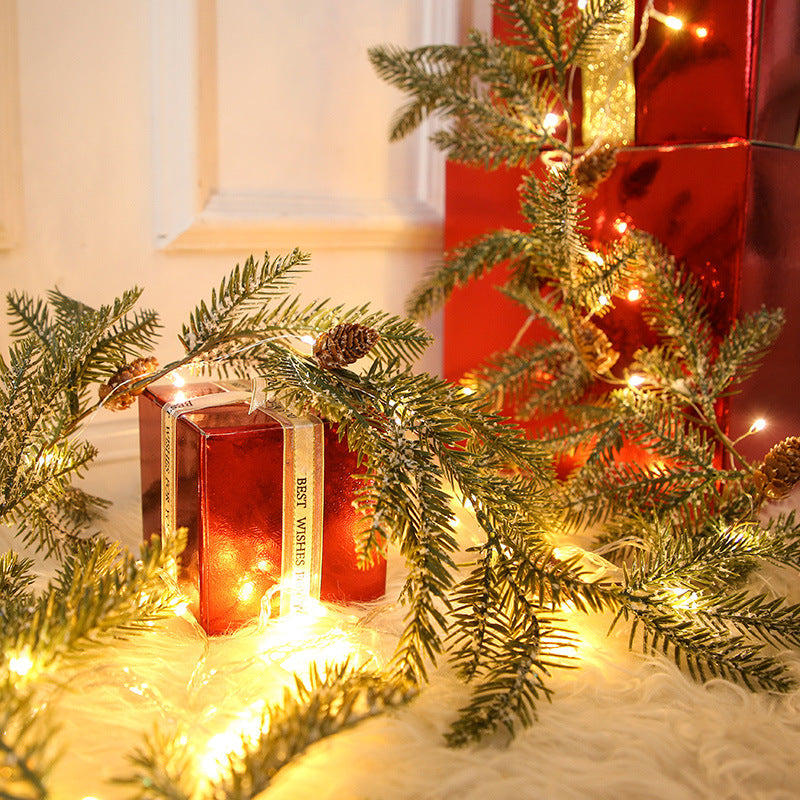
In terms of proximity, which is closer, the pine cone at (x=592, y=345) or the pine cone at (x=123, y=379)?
the pine cone at (x=123, y=379)

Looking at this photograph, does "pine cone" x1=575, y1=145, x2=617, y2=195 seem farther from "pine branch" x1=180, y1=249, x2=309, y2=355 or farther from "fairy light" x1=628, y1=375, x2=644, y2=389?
"pine branch" x1=180, y1=249, x2=309, y2=355

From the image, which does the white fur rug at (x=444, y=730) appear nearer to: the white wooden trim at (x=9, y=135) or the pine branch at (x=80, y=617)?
the pine branch at (x=80, y=617)

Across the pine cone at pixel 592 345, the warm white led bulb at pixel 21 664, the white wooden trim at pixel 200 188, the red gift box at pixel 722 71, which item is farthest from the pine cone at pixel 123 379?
the red gift box at pixel 722 71

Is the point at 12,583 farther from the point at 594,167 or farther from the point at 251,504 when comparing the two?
the point at 594,167

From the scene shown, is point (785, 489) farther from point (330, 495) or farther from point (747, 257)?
point (330, 495)

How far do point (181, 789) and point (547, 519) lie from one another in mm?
347

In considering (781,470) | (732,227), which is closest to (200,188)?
(732,227)

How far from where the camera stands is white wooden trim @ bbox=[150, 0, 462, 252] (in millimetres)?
919

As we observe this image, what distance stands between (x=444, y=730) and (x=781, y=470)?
0.35 m

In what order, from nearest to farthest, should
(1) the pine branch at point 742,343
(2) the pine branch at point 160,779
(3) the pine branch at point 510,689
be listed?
(2) the pine branch at point 160,779, (3) the pine branch at point 510,689, (1) the pine branch at point 742,343

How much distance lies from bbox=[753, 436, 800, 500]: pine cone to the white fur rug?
141mm

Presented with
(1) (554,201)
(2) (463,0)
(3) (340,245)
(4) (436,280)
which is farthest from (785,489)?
(2) (463,0)

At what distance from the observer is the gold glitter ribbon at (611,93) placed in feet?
2.75

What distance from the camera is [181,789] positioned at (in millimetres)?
357
